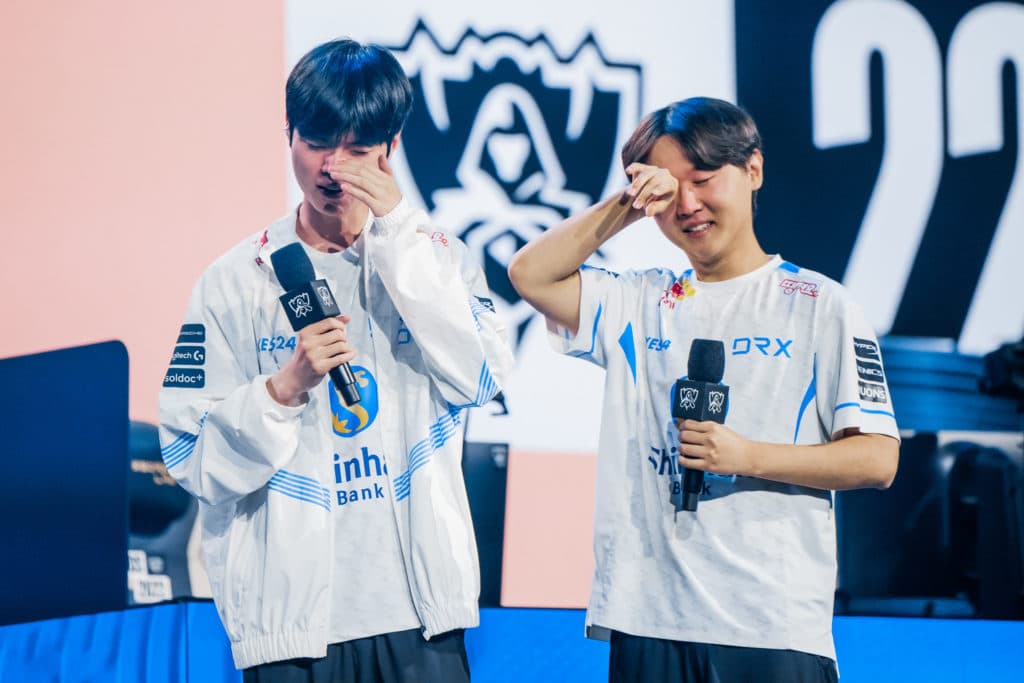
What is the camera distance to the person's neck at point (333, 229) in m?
1.92

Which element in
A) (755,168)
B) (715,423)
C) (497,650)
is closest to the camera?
(715,423)

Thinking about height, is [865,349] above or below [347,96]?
below

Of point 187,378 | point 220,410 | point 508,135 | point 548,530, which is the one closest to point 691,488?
point 220,410

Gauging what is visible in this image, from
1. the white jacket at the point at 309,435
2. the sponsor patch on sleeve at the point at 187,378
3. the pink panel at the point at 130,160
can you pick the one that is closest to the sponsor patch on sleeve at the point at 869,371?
the white jacket at the point at 309,435

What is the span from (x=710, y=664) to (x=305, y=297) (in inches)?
35.8

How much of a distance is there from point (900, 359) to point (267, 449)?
2.58 metres

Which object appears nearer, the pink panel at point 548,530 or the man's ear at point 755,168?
the man's ear at point 755,168

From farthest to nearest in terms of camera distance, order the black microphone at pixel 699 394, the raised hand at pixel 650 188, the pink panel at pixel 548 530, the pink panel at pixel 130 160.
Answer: the pink panel at pixel 548 530 → the pink panel at pixel 130 160 → the raised hand at pixel 650 188 → the black microphone at pixel 699 394

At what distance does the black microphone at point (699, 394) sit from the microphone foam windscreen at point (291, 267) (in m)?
0.64

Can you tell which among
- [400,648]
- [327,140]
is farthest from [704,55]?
[400,648]

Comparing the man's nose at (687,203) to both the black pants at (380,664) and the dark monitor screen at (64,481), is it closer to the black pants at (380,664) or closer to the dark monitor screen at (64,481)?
the black pants at (380,664)

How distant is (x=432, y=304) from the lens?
173 centimetres

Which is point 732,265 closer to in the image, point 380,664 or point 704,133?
point 704,133

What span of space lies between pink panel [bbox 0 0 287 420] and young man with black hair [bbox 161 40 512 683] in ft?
4.34
